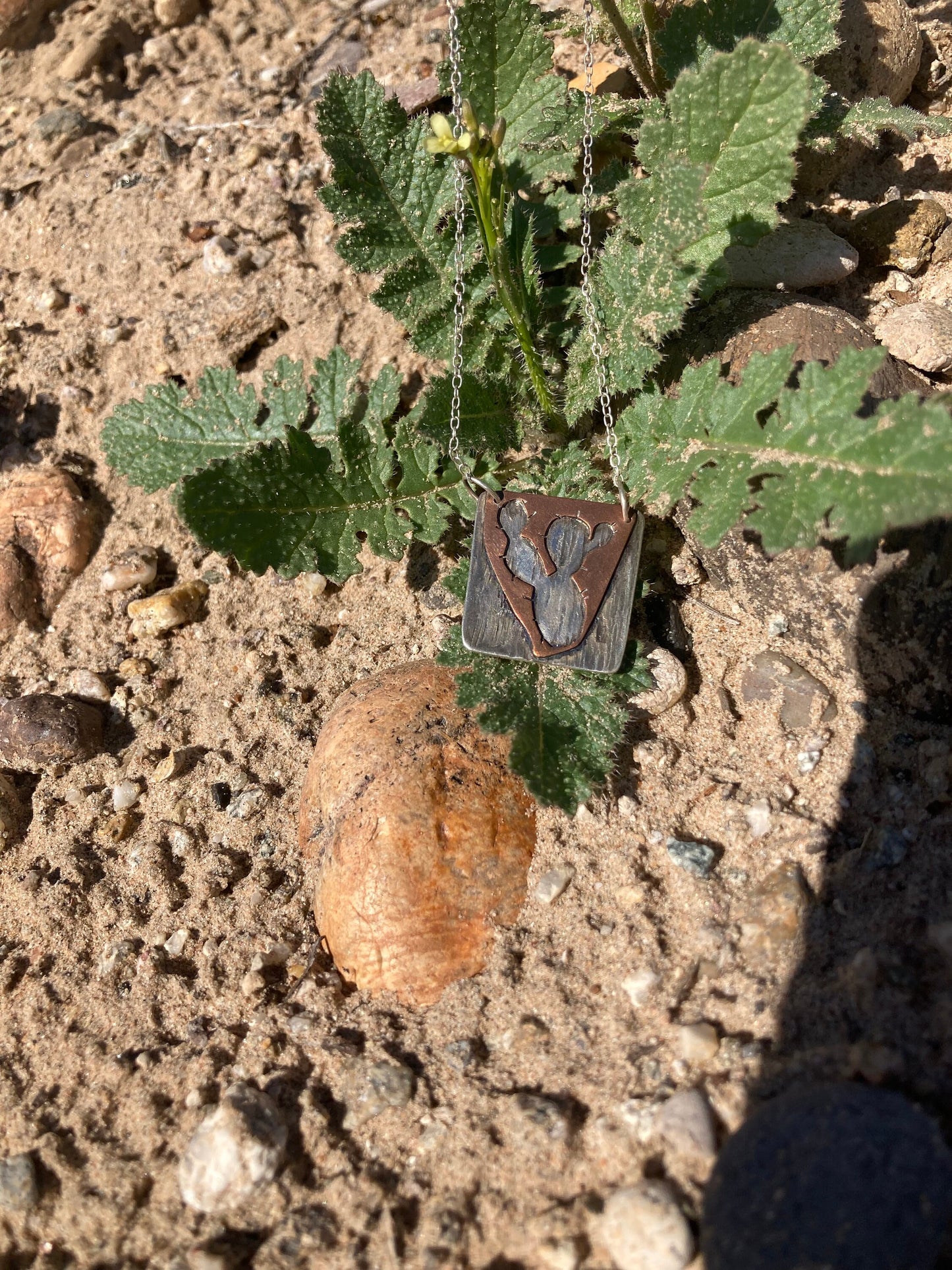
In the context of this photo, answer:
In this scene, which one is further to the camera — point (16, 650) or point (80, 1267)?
point (16, 650)

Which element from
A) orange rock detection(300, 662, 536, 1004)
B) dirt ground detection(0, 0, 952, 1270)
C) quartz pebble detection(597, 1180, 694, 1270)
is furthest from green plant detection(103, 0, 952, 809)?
quartz pebble detection(597, 1180, 694, 1270)

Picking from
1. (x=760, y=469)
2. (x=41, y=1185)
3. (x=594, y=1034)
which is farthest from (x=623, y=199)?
(x=41, y=1185)

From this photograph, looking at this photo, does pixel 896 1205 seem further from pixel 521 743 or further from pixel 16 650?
pixel 16 650

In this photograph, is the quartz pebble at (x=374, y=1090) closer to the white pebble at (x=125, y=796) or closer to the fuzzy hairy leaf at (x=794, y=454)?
the white pebble at (x=125, y=796)

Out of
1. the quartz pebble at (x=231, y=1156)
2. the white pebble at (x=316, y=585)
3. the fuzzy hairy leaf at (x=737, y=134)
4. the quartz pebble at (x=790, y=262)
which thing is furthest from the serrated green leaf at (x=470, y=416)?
the quartz pebble at (x=231, y=1156)

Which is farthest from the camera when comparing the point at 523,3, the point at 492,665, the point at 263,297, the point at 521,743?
the point at 263,297

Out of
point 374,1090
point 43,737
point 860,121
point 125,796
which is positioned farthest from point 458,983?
point 860,121

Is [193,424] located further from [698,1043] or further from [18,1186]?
[698,1043]
